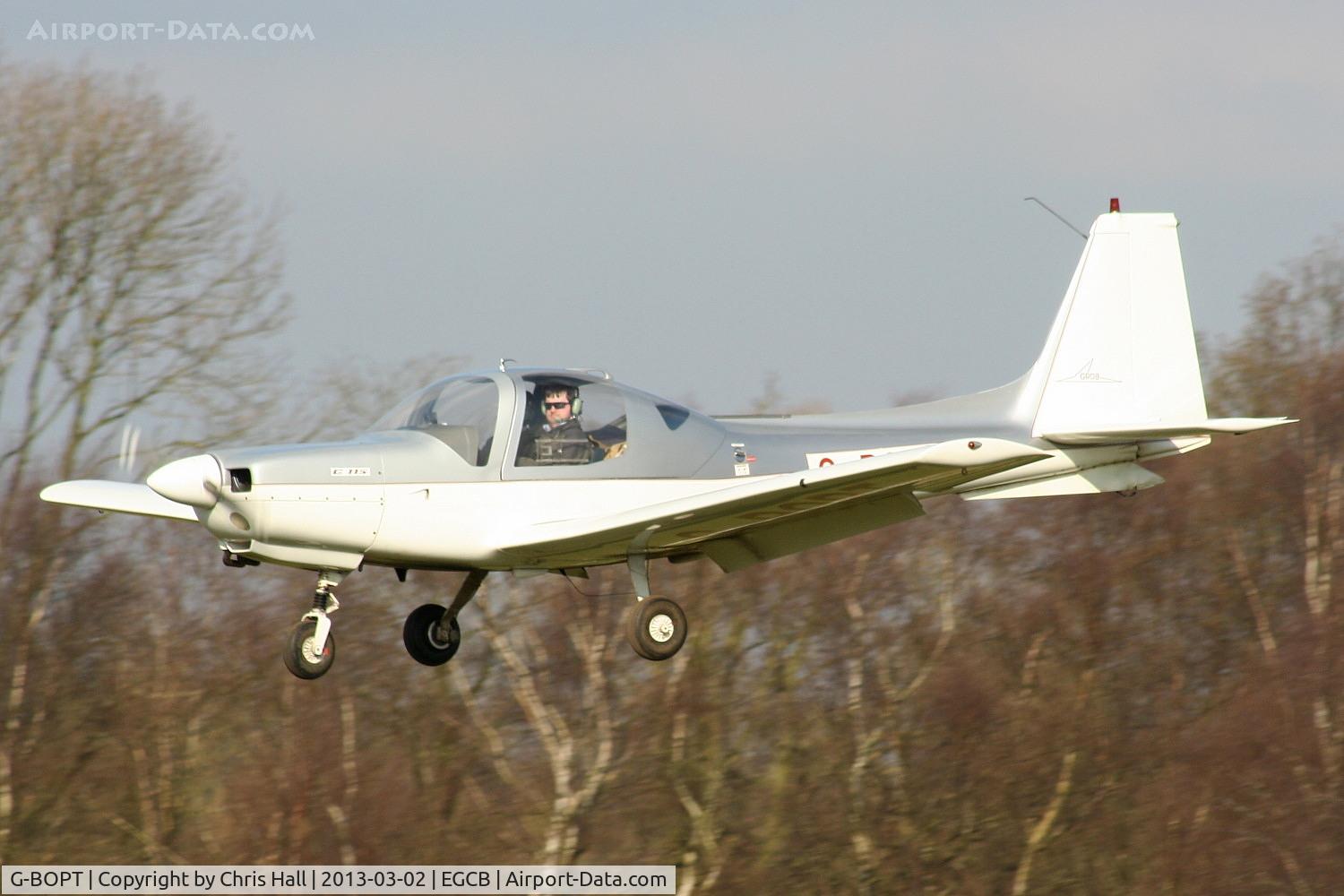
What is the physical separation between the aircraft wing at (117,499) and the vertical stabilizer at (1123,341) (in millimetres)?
5973

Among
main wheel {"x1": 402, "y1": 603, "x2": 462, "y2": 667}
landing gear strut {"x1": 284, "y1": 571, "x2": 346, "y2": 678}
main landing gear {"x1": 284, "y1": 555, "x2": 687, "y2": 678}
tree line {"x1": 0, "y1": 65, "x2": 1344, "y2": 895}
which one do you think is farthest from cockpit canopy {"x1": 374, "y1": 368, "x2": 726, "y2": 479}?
tree line {"x1": 0, "y1": 65, "x2": 1344, "y2": 895}

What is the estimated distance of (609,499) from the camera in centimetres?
1013

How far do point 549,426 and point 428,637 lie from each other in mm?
1724

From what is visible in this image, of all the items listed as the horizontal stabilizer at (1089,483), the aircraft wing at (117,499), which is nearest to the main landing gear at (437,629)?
the aircraft wing at (117,499)

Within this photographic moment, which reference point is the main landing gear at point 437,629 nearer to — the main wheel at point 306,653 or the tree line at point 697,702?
the main wheel at point 306,653

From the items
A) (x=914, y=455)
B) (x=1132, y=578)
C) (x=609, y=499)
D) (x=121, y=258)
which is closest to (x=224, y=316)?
(x=121, y=258)

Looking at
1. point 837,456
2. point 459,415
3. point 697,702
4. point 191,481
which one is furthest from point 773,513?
point 697,702

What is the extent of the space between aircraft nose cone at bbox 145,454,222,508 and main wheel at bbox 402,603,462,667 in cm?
189

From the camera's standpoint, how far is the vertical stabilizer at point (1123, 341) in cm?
1238

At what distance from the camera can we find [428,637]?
1072cm

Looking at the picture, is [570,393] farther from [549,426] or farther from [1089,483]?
[1089,483]

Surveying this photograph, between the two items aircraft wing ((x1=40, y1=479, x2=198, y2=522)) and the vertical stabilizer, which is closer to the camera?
aircraft wing ((x1=40, y1=479, x2=198, y2=522))

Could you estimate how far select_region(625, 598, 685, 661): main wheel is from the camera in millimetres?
9984

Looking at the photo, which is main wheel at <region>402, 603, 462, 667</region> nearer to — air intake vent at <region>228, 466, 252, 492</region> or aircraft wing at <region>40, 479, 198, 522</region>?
aircraft wing at <region>40, 479, 198, 522</region>
